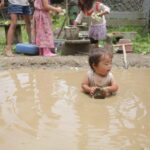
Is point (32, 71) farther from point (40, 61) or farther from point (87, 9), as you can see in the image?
point (87, 9)

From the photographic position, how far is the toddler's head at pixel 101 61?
178 inches

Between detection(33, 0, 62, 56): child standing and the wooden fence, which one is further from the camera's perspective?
the wooden fence

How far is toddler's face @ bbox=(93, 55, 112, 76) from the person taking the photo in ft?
14.8

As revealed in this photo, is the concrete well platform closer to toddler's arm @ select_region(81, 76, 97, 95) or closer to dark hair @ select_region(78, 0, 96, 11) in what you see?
dark hair @ select_region(78, 0, 96, 11)

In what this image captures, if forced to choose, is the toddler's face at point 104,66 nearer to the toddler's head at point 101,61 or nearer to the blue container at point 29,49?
the toddler's head at point 101,61

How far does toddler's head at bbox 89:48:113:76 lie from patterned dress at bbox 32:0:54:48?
2848 millimetres

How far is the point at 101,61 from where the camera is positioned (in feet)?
14.8

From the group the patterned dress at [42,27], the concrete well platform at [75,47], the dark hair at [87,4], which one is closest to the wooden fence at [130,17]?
the concrete well platform at [75,47]

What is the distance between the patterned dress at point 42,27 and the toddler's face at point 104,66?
288 centimetres

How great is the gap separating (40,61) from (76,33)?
4.57 ft

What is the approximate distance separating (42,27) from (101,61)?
3.10 metres

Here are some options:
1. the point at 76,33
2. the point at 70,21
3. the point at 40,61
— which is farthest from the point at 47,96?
the point at 70,21

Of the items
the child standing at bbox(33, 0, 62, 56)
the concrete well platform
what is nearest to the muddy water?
the child standing at bbox(33, 0, 62, 56)

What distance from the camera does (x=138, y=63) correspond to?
6520mm
